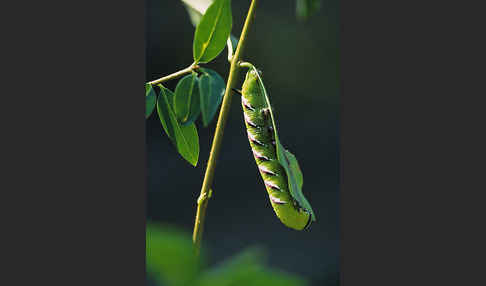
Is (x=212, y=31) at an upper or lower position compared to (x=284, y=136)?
upper

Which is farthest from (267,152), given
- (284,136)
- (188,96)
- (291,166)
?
(284,136)

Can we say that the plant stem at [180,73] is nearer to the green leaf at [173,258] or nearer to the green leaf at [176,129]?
the green leaf at [176,129]

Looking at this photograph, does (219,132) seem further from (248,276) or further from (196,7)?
(248,276)

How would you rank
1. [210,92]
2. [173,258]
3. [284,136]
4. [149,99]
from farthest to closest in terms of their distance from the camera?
1. [284,136]
2. [149,99]
3. [210,92]
4. [173,258]

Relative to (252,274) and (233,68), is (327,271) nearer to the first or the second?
(233,68)

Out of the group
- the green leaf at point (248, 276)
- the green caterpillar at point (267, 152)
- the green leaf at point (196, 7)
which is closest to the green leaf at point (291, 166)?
the green caterpillar at point (267, 152)

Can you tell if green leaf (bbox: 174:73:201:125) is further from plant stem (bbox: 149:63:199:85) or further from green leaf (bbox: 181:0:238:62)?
green leaf (bbox: 181:0:238:62)
